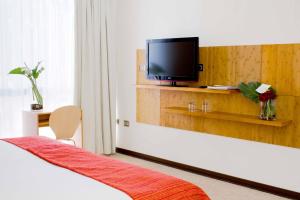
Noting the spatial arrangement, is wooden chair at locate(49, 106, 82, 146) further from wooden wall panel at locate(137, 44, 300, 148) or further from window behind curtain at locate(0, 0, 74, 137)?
wooden wall panel at locate(137, 44, 300, 148)

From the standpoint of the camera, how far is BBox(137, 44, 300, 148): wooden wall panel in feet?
11.1

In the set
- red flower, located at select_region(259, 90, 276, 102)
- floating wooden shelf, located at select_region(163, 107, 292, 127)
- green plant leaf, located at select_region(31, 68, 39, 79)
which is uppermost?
green plant leaf, located at select_region(31, 68, 39, 79)

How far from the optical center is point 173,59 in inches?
163

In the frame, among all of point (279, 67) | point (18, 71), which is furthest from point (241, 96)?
point (18, 71)

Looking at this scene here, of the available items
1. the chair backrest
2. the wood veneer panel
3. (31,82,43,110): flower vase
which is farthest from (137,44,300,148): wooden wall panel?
(31,82,43,110): flower vase

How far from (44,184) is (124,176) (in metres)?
0.44

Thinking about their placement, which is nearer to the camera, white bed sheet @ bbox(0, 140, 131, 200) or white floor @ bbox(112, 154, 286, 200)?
white bed sheet @ bbox(0, 140, 131, 200)

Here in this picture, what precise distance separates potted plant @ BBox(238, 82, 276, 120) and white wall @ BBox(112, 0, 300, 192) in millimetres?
380

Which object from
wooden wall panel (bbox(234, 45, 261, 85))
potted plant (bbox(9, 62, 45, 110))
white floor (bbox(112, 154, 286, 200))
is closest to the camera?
white floor (bbox(112, 154, 286, 200))

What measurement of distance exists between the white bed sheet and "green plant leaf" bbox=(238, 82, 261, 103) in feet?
6.81

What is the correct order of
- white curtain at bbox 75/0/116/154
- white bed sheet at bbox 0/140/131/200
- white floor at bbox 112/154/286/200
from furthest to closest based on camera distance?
white curtain at bbox 75/0/116/154, white floor at bbox 112/154/286/200, white bed sheet at bbox 0/140/131/200

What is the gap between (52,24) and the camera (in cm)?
452

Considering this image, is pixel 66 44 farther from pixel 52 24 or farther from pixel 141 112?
pixel 141 112

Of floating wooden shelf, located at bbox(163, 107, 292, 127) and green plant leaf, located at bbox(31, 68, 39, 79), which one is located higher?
green plant leaf, located at bbox(31, 68, 39, 79)
